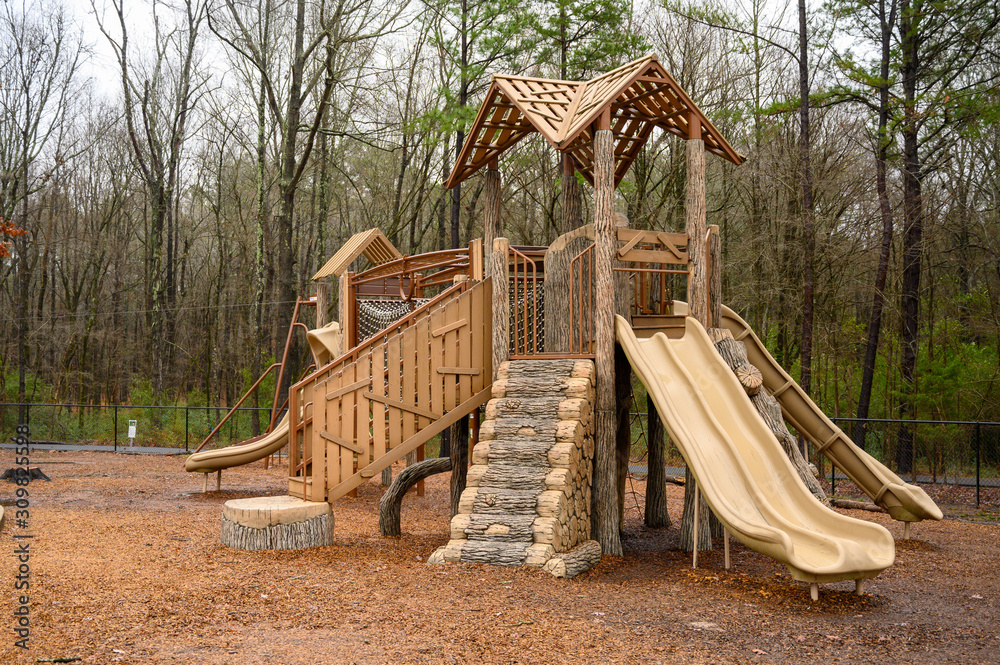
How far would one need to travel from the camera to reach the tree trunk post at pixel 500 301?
8078mm

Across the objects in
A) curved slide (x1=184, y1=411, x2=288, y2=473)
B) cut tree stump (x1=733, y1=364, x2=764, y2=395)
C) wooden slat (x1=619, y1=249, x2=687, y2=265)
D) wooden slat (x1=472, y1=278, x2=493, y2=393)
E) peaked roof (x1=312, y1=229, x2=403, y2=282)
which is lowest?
curved slide (x1=184, y1=411, x2=288, y2=473)

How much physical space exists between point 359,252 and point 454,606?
8299mm

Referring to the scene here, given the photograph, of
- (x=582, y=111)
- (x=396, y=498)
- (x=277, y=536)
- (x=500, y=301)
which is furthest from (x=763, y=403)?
(x=277, y=536)

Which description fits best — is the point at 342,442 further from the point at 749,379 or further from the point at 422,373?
the point at 749,379

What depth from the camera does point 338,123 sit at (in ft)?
76.1

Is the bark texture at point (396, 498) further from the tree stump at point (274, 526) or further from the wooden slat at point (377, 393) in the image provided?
the tree stump at point (274, 526)

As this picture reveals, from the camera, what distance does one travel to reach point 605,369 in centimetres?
766

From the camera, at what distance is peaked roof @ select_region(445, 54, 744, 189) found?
7934 millimetres

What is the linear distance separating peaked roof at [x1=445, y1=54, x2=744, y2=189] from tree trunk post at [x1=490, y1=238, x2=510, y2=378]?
1.21 meters

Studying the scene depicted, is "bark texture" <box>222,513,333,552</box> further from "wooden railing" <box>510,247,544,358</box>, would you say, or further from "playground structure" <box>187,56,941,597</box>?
"wooden railing" <box>510,247,544,358</box>

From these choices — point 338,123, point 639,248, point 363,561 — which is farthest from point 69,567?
point 338,123

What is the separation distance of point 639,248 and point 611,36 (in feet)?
33.1

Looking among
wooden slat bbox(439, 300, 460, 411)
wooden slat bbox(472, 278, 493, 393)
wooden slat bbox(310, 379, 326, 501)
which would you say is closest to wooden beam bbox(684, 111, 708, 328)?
wooden slat bbox(472, 278, 493, 393)

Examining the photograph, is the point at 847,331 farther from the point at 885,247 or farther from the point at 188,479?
the point at 188,479
